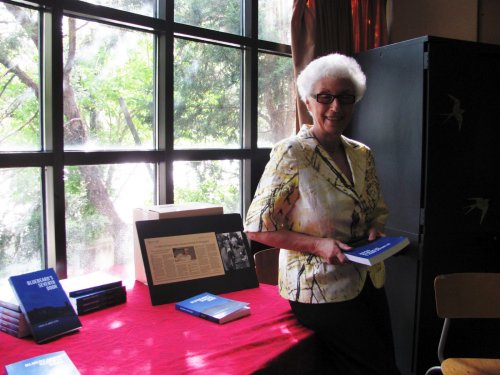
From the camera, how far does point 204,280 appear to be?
201cm

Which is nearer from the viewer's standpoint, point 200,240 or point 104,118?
point 200,240

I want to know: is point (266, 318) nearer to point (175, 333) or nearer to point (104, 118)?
point (175, 333)

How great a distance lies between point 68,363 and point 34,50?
1.34 metres

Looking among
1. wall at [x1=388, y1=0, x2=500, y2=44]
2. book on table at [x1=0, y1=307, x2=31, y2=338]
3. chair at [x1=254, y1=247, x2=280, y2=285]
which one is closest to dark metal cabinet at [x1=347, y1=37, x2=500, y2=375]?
chair at [x1=254, y1=247, x2=280, y2=285]

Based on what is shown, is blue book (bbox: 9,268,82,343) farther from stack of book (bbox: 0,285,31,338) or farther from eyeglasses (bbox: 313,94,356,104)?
eyeglasses (bbox: 313,94,356,104)

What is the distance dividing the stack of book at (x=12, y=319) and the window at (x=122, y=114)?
450 mm

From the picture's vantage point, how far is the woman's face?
1.72 meters

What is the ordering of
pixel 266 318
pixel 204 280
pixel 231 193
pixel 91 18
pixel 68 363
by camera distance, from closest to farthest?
pixel 68 363
pixel 266 318
pixel 204 280
pixel 91 18
pixel 231 193

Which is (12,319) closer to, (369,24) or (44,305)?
(44,305)

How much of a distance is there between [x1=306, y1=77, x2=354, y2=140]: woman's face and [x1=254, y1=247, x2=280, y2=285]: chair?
3.03 ft

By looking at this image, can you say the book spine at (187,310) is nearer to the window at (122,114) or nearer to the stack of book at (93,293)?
the stack of book at (93,293)

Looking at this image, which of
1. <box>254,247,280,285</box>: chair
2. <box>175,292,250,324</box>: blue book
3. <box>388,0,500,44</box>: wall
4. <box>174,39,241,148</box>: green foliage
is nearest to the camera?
<box>175,292,250,324</box>: blue book

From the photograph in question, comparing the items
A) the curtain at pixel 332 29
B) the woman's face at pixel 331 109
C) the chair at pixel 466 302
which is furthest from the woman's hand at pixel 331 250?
the curtain at pixel 332 29

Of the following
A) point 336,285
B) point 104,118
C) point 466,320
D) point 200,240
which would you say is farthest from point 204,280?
point 466,320
